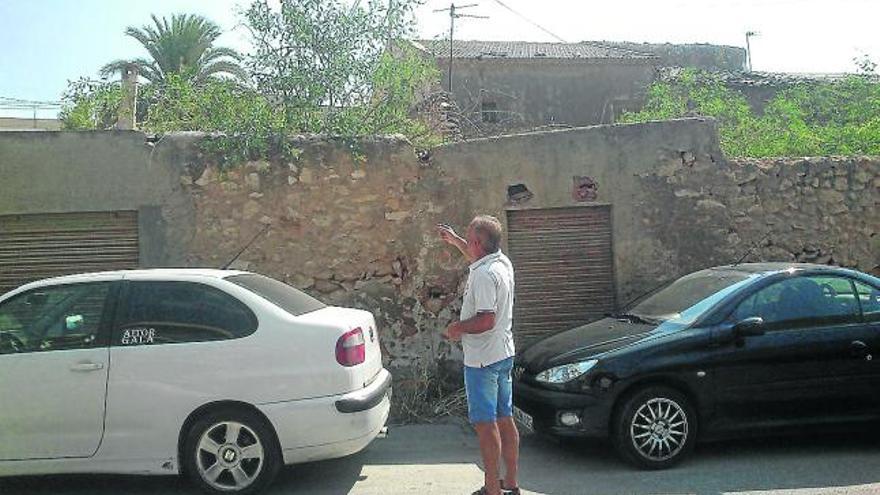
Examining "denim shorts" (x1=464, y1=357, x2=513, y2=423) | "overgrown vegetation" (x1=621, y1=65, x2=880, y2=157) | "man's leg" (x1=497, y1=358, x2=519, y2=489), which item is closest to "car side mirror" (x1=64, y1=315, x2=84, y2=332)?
"denim shorts" (x1=464, y1=357, x2=513, y2=423)

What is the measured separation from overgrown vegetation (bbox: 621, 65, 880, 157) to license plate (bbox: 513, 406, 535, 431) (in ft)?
17.7

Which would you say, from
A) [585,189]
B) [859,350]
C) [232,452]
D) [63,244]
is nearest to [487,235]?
[232,452]

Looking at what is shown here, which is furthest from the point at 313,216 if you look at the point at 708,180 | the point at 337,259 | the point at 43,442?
the point at 708,180

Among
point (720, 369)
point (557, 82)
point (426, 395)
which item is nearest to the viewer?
point (720, 369)

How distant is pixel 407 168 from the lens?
28.6ft

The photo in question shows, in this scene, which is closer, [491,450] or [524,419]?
[491,450]

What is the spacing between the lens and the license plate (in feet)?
19.9

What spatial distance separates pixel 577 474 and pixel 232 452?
247 centimetres

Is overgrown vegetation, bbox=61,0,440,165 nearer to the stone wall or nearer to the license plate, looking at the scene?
the stone wall

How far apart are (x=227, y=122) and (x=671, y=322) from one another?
210 inches

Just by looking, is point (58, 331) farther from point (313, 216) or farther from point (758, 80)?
point (758, 80)

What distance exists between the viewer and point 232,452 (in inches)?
204

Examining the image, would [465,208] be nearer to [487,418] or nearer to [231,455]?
[487,418]

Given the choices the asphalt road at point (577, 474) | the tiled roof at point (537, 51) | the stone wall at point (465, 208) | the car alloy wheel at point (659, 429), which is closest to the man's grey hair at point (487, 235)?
the asphalt road at point (577, 474)
